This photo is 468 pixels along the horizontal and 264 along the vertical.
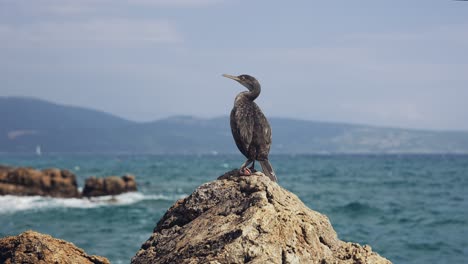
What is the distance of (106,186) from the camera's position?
40.4 metres

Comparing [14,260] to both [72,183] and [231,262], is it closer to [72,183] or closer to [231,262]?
[231,262]

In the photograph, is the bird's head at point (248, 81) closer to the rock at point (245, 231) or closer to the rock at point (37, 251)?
the rock at point (245, 231)

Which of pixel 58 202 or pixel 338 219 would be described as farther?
pixel 58 202

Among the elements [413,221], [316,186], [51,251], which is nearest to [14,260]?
[51,251]

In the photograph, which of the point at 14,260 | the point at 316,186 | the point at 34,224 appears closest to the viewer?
the point at 14,260

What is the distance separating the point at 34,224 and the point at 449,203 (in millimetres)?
22223

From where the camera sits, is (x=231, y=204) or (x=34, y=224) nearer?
(x=231, y=204)

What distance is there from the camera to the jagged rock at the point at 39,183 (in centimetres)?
3900

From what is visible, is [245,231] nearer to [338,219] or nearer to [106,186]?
[338,219]

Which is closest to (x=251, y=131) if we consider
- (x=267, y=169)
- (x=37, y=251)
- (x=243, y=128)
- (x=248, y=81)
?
(x=243, y=128)

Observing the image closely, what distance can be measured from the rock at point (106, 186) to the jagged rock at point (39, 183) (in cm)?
75

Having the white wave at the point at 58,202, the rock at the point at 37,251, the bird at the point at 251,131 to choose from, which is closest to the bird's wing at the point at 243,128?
the bird at the point at 251,131

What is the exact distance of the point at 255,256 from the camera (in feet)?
15.5

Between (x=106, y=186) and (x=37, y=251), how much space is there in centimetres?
3497
